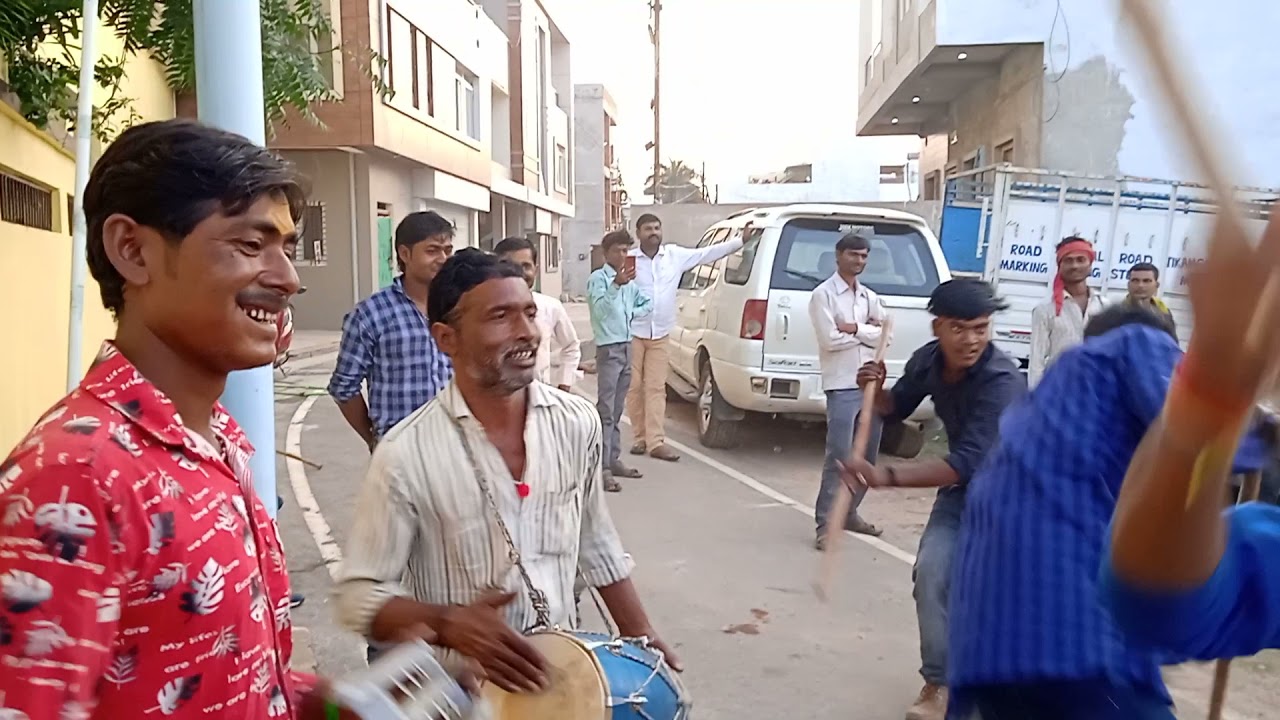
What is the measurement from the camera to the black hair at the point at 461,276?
8.75 ft

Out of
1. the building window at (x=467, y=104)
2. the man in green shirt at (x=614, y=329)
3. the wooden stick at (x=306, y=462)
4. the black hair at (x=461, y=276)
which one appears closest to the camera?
the black hair at (x=461, y=276)

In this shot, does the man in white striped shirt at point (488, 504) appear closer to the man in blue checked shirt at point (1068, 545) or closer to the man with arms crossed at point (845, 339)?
the man in blue checked shirt at point (1068, 545)

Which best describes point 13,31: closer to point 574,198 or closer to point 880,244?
point 880,244

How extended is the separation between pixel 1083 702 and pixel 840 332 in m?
4.92

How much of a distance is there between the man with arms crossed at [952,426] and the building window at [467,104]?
2595 cm

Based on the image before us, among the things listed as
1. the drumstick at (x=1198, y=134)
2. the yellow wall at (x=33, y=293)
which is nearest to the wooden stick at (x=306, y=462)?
the yellow wall at (x=33, y=293)

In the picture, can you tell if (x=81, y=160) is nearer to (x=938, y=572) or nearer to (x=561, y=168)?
(x=938, y=572)

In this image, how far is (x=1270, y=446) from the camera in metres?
1.79

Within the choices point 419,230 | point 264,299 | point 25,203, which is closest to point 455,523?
point 264,299

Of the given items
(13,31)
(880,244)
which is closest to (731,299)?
(880,244)

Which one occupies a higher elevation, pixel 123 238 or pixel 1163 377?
pixel 123 238

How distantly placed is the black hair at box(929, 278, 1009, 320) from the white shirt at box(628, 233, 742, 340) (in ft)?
16.6

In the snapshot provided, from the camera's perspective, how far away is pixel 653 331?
29.9 feet

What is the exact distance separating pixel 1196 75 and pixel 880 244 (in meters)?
8.11
